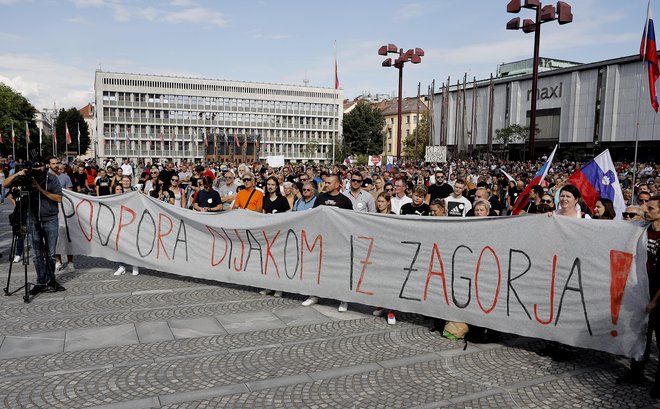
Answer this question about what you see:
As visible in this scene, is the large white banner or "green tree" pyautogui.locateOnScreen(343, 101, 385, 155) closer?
the large white banner

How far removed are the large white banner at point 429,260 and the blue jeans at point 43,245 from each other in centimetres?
115

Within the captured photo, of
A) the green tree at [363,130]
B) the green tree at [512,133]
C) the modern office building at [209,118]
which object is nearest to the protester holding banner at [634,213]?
the green tree at [512,133]

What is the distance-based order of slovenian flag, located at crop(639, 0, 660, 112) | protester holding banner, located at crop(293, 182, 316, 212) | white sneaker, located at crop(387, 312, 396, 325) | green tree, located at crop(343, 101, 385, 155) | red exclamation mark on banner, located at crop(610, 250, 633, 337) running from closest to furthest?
red exclamation mark on banner, located at crop(610, 250, 633, 337), white sneaker, located at crop(387, 312, 396, 325), protester holding banner, located at crop(293, 182, 316, 212), slovenian flag, located at crop(639, 0, 660, 112), green tree, located at crop(343, 101, 385, 155)

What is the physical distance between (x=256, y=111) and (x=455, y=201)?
304 feet

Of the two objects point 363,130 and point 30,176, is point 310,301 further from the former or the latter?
point 363,130

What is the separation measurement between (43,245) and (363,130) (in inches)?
2821

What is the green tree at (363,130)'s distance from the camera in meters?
77.5

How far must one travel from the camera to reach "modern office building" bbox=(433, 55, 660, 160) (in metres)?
45.1

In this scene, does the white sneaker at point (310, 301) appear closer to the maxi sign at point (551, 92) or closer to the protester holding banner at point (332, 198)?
the protester holding banner at point (332, 198)

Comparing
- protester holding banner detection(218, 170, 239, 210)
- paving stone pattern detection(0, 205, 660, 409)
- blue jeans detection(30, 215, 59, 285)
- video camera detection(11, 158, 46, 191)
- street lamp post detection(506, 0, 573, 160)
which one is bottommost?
paving stone pattern detection(0, 205, 660, 409)

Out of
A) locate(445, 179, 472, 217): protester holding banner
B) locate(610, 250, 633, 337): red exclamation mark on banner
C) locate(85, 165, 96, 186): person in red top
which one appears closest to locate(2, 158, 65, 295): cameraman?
locate(445, 179, 472, 217): protester holding banner

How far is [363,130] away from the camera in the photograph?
7762cm

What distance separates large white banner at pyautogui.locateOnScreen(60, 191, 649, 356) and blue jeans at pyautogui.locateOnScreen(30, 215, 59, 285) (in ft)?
3.76

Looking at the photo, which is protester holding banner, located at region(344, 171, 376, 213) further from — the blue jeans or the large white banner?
the blue jeans
